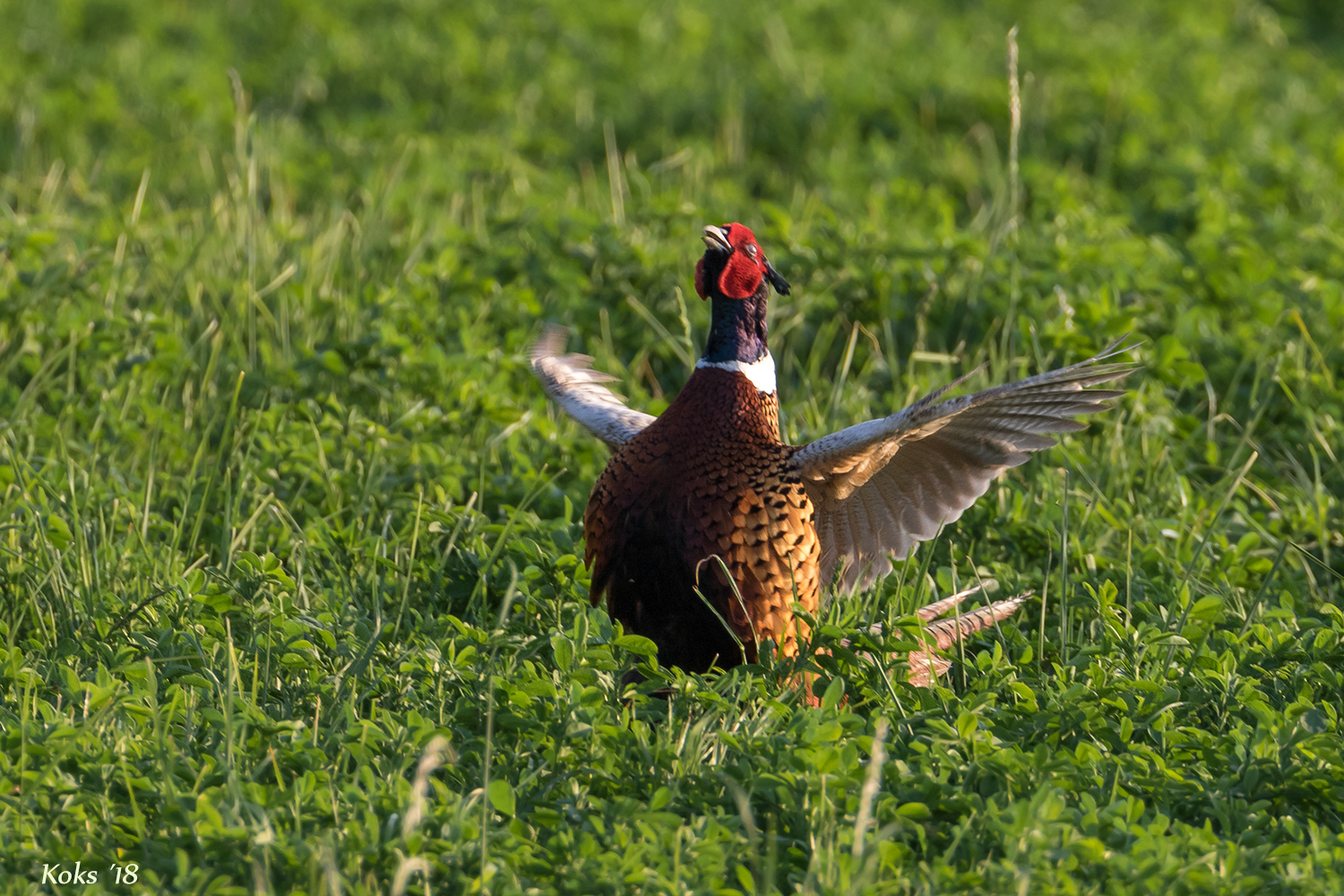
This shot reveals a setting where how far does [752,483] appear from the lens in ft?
9.97

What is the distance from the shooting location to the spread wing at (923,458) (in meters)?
2.99

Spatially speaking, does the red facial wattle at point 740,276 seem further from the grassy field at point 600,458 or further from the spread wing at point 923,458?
the grassy field at point 600,458

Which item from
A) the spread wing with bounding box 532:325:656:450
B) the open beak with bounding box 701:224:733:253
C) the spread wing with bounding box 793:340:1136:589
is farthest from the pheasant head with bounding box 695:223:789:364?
the spread wing with bounding box 532:325:656:450

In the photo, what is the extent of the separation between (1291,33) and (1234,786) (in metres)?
8.19

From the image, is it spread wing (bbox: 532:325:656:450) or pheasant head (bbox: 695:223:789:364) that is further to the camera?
spread wing (bbox: 532:325:656:450)

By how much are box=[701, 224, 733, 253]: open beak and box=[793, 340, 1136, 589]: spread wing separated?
49 centimetres

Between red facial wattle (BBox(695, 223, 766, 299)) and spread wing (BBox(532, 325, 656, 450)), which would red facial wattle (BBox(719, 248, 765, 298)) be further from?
spread wing (BBox(532, 325, 656, 450))

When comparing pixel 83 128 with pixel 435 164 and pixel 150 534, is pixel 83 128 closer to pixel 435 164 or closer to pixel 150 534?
pixel 435 164

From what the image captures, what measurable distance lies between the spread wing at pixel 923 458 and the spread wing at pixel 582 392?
2.08ft

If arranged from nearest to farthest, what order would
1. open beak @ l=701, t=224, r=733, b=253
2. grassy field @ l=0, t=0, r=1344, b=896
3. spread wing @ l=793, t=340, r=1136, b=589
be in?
grassy field @ l=0, t=0, r=1344, b=896 → spread wing @ l=793, t=340, r=1136, b=589 → open beak @ l=701, t=224, r=733, b=253

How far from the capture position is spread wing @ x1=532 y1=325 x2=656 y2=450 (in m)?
3.72

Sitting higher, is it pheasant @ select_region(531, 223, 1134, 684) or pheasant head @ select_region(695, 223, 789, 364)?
pheasant head @ select_region(695, 223, 789, 364)

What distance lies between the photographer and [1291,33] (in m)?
9.45

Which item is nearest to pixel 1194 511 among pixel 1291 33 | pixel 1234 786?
pixel 1234 786
